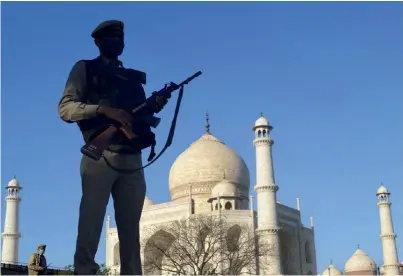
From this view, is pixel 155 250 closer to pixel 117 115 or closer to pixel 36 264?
pixel 36 264

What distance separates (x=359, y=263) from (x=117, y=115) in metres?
47.9

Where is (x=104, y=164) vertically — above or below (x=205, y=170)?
below

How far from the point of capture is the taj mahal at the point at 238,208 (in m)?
36.8

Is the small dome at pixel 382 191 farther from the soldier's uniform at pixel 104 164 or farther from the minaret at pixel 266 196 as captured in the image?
the soldier's uniform at pixel 104 164

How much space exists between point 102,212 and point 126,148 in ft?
1.82

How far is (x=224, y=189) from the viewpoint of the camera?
40.7m

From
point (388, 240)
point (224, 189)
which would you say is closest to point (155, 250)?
point (224, 189)

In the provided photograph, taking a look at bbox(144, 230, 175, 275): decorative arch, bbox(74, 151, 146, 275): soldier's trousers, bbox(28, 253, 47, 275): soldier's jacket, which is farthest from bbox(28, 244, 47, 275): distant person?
bbox(144, 230, 175, 275): decorative arch

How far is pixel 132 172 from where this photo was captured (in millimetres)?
5203

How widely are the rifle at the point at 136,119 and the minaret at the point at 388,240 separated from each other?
134ft

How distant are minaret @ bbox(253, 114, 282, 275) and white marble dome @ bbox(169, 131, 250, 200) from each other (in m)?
7.67

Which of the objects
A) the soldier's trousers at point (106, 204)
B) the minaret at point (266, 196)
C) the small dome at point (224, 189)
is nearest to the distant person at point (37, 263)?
the soldier's trousers at point (106, 204)

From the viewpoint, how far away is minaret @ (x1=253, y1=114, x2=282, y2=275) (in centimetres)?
3547

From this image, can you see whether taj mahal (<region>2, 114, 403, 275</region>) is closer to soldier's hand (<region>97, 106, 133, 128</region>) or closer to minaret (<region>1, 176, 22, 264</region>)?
minaret (<region>1, 176, 22, 264</region>)
